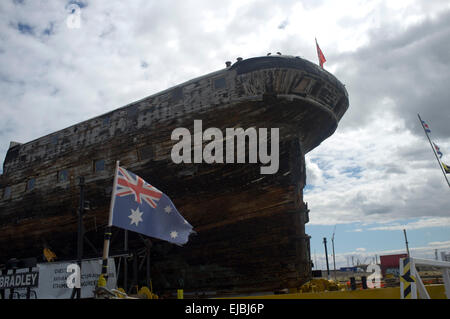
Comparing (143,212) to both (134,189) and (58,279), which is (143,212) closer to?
(134,189)

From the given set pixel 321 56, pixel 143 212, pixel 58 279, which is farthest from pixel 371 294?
pixel 321 56

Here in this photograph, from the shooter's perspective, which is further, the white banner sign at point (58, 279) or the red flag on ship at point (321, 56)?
the red flag on ship at point (321, 56)

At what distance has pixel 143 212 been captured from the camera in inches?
326

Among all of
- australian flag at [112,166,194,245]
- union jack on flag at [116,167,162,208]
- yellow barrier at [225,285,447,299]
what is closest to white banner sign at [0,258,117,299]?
australian flag at [112,166,194,245]

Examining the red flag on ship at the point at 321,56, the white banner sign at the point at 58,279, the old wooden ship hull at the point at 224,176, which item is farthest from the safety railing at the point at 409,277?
the red flag on ship at the point at 321,56

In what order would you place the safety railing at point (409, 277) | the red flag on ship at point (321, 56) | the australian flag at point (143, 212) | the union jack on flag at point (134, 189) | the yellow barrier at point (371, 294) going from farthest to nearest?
the red flag on ship at point (321, 56), the yellow barrier at point (371, 294), the union jack on flag at point (134, 189), the australian flag at point (143, 212), the safety railing at point (409, 277)

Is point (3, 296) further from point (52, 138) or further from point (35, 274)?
point (52, 138)

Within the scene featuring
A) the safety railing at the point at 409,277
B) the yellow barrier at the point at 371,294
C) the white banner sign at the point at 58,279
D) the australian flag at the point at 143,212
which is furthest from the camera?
the white banner sign at the point at 58,279

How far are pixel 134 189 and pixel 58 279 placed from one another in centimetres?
664

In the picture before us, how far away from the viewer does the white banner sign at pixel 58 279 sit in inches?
492

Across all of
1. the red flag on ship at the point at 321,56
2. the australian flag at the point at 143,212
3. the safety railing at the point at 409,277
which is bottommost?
the safety railing at the point at 409,277

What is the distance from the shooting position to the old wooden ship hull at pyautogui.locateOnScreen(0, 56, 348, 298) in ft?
49.8

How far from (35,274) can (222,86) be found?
35.5ft

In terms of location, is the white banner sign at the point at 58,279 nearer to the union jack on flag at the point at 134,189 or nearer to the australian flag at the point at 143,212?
the australian flag at the point at 143,212
